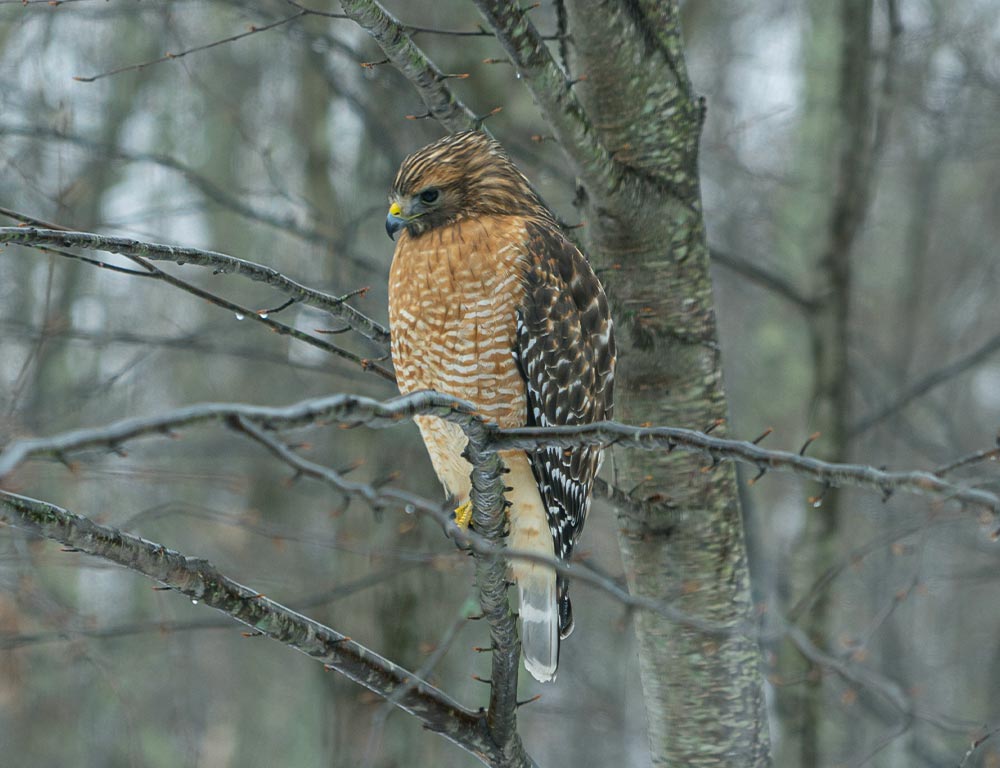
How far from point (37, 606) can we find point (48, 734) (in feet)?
24.4

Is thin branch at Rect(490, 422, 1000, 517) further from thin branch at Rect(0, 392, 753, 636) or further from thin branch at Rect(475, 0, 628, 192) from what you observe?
thin branch at Rect(475, 0, 628, 192)

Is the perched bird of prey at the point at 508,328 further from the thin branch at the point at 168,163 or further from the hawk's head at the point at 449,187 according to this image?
the thin branch at the point at 168,163

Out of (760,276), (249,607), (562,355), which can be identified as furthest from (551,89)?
(760,276)

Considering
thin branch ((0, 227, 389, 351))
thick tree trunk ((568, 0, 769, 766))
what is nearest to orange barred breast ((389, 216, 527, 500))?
thick tree trunk ((568, 0, 769, 766))

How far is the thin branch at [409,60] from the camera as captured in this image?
2.75 metres

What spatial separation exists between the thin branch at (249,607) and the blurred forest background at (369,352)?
21 centimetres

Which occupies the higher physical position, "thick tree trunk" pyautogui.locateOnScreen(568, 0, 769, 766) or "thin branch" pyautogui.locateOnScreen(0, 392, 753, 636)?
"thick tree trunk" pyautogui.locateOnScreen(568, 0, 769, 766)

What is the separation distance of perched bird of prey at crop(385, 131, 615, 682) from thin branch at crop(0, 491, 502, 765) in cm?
97

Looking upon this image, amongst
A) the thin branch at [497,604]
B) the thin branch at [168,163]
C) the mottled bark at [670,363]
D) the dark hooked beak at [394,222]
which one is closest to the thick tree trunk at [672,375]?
the mottled bark at [670,363]

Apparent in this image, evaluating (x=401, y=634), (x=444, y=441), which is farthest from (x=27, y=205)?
(x=444, y=441)

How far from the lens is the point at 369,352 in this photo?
586 centimetres

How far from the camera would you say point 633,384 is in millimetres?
3596

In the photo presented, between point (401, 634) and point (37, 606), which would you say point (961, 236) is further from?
point (37, 606)

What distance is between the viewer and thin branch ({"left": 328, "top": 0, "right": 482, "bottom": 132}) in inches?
108
